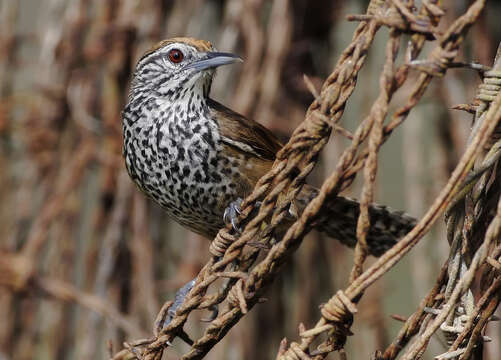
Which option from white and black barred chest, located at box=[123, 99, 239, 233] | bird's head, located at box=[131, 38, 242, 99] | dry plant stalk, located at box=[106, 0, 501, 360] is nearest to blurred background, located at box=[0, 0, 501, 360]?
bird's head, located at box=[131, 38, 242, 99]

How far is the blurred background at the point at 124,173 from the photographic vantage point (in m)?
4.53

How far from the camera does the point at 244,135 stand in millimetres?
3033

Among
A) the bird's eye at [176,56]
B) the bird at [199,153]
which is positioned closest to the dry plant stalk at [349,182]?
the bird at [199,153]

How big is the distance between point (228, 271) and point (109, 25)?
2.89 metres

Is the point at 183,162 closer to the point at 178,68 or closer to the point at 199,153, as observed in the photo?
the point at 199,153

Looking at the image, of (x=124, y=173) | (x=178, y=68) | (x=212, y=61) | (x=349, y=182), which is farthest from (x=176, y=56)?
(x=349, y=182)

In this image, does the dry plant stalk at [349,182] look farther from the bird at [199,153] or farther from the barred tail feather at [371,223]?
the barred tail feather at [371,223]

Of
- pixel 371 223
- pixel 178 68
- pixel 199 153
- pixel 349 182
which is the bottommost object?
pixel 371 223

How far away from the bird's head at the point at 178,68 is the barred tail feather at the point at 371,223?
66cm

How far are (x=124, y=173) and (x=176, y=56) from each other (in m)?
1.40

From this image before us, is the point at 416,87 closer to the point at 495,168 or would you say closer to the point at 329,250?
the point at 495,168

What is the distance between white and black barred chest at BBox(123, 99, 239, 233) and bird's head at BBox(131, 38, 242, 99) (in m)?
0.11

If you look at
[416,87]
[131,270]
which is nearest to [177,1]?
[131,270]

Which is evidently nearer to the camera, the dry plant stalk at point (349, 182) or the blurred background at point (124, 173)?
the dry plant stalk at point (349, 182)
